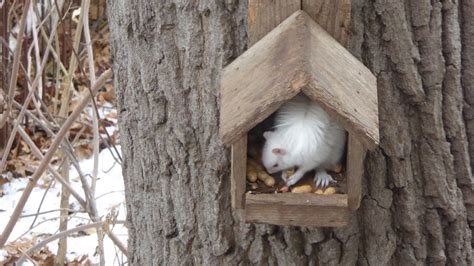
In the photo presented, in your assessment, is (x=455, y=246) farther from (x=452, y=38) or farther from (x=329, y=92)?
(x=329, y=92)

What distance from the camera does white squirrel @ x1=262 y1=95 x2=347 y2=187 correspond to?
1.48 m

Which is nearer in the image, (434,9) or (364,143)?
(364,143)

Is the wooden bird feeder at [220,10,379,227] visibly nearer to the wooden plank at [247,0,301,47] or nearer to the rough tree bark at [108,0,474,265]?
the wooden plank at [247,0,301,47]

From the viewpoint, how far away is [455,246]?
5.82ft

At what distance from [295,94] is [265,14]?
0.76 ft

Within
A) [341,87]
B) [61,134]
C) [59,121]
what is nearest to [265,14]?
[341,87]

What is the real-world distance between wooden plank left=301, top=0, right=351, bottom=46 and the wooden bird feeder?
2 centimetres

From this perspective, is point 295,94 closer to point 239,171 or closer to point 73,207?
point 239,171

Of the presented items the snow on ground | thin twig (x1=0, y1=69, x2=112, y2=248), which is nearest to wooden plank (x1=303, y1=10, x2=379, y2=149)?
thin twig (x1=0, y1=69, x2=112, y2=248)

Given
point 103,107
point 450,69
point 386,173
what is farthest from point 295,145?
point 103,107

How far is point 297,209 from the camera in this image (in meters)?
1.42

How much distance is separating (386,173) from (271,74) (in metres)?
0.48

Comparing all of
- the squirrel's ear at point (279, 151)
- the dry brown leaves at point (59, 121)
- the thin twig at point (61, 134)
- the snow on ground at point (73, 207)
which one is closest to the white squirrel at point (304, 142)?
the squirrel's ear at point (279, 151)

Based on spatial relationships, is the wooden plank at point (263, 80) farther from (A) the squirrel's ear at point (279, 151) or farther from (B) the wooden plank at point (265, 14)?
(A) the squirrel's ear at point (279, 151)
